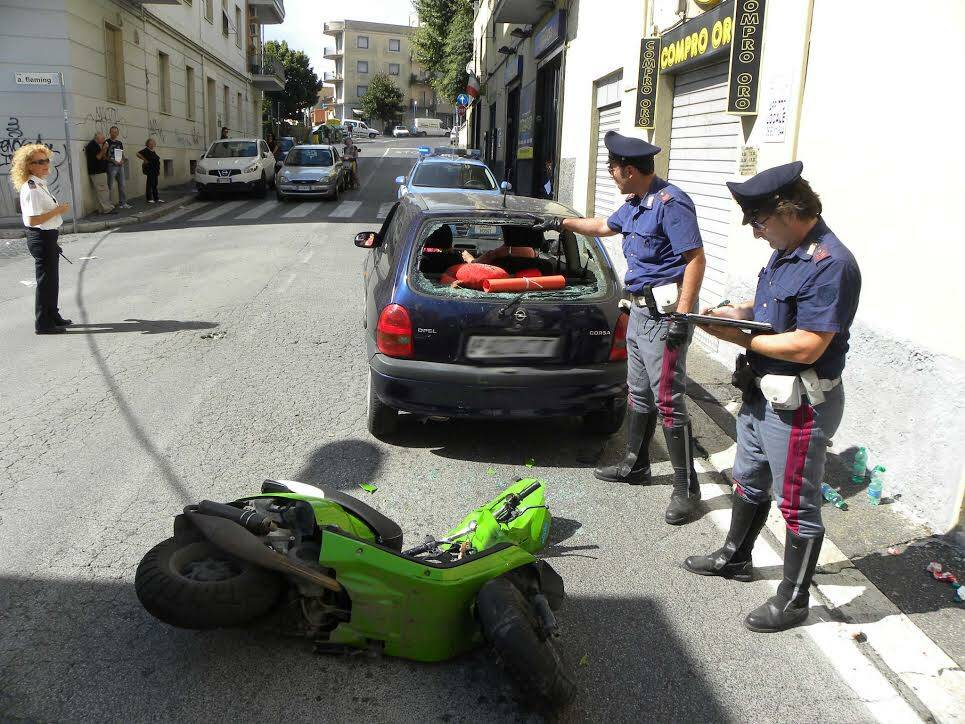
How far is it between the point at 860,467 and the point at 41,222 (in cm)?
729

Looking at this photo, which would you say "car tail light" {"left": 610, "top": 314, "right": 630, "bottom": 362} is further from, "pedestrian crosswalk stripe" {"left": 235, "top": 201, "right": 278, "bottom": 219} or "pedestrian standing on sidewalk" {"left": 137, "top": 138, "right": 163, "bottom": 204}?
"pedestrian standing on sidewalk" {"left": 137, "top": 138, "right": 163, "bottom": 204}

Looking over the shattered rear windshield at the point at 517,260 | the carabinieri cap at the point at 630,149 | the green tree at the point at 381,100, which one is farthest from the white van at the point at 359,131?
the carabinieri cap at the point at 630,149

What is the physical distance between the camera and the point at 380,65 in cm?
10488

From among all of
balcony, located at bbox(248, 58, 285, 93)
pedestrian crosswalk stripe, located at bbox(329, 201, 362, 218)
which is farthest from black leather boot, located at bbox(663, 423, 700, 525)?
balcony, located at bbox(248, 58, 285, 93)

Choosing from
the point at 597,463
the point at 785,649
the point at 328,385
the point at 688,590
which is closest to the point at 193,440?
the point at 328,385

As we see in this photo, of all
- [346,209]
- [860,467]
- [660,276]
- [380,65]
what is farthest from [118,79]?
[380,65]

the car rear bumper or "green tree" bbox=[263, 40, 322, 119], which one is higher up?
"green tree" bbox=[263, 40, 322, 119]

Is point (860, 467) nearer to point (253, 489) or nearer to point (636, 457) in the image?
point (636, 457)

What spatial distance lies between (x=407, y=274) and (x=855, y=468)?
297 centimetres

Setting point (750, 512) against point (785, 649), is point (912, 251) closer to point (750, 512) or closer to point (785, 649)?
point (750, 512)

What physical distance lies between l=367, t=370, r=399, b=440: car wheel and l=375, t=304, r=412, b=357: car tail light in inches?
13.6

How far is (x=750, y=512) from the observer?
3.60 metres

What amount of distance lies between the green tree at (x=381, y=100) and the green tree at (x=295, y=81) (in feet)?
71.6

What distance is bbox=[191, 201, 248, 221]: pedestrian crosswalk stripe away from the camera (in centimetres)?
1920
